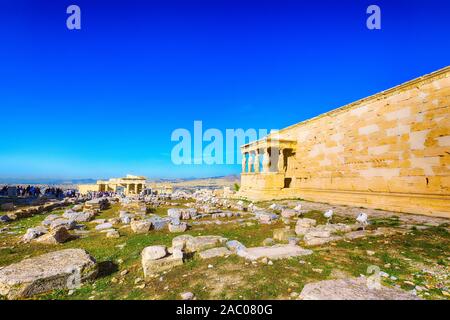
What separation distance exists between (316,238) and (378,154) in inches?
340

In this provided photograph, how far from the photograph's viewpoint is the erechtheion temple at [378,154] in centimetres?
1005

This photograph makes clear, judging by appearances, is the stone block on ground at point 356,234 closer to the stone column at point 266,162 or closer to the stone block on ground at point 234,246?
the stone block on ground at point 234,246

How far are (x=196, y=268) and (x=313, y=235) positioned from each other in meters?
3.45

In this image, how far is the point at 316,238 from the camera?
6.36m

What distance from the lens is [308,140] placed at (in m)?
18.7

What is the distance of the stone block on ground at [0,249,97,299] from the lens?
3900 mm

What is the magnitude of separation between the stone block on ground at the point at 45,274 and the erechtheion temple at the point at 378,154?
11.5m

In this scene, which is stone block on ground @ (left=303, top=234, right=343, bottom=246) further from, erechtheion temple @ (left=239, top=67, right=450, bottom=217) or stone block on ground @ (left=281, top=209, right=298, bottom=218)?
erechtheion temple @ (left=239, top=67, right=450, bottom=217)

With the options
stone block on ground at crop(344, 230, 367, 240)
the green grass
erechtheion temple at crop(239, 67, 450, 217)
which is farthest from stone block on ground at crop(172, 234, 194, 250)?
erechtheion temple at crop(239, 67, 450, 217)

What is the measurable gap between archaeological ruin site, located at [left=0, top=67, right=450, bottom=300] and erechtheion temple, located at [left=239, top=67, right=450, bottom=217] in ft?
0.17

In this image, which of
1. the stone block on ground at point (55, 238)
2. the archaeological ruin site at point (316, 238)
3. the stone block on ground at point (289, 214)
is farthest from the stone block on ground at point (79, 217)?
the stone block on ground at point (289, 214)

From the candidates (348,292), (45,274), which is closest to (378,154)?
(348,292)
